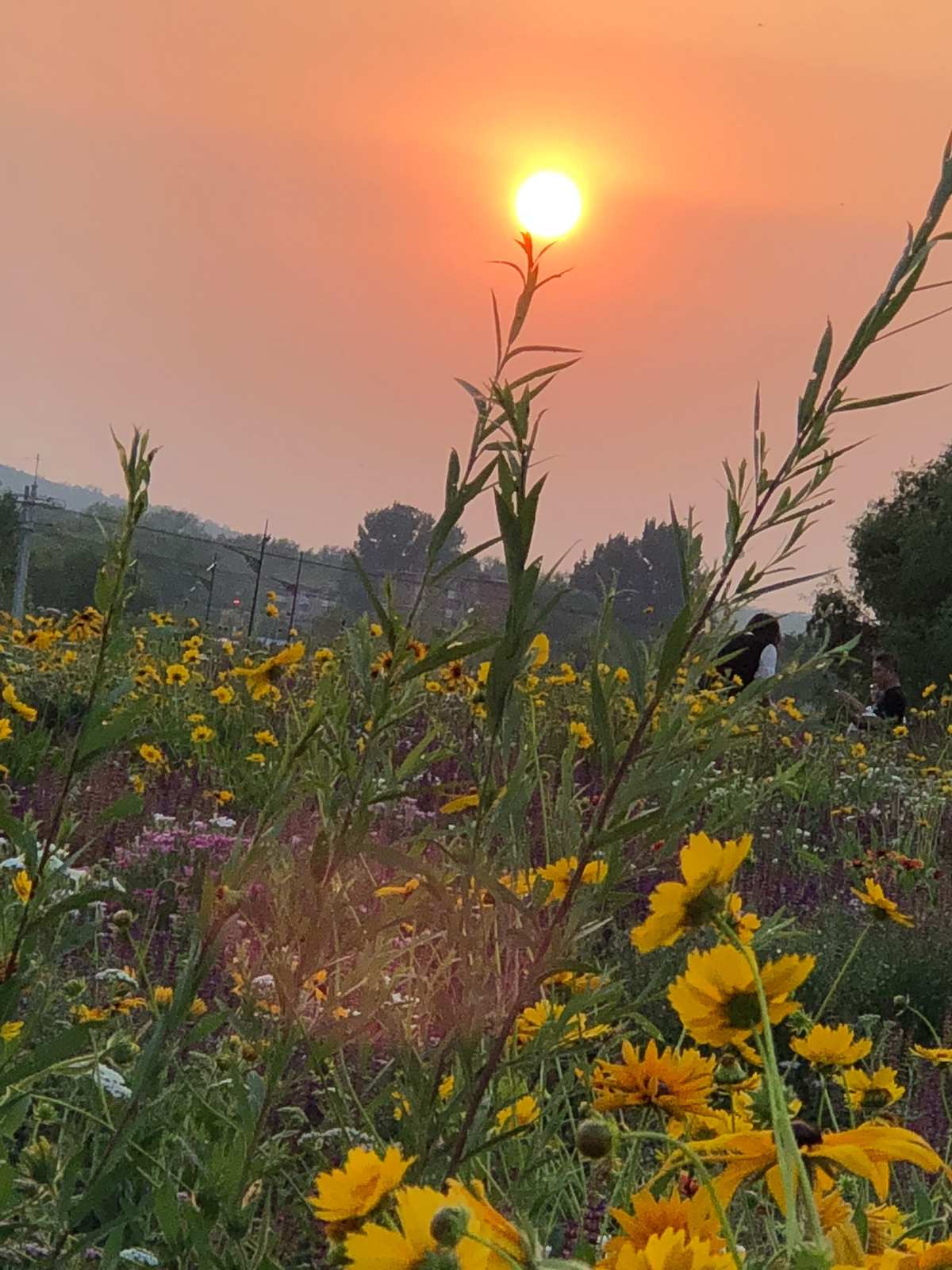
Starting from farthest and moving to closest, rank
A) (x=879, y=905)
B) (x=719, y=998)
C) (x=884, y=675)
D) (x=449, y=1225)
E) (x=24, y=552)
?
1. (x=24, y=552)
2. (x=884, y=675)
3. (x=879, y=905)
4. (x=719, y=998)
5. (x=449, y=1225)

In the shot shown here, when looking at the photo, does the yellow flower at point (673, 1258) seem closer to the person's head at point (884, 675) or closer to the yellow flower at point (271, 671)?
the yellow flower at point (271, 671)

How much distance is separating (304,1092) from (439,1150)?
4.21 ft

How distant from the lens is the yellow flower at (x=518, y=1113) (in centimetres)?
99

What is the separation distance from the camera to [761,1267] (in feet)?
1.67

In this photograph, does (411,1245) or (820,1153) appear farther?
(820,1153)

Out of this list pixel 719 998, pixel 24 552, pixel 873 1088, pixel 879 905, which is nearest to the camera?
pixel 719 998

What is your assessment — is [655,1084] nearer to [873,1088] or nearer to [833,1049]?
[833,1049]

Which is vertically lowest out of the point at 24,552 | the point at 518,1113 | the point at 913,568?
the point at 518,1113

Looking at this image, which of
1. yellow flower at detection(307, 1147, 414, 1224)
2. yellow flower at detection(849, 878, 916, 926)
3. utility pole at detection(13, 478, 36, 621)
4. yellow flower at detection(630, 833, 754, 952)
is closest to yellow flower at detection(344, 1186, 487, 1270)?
yellow flower at detection(307, 1147, 414, 1224)

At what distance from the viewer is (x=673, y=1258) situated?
0.42m

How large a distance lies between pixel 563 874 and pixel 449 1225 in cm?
45

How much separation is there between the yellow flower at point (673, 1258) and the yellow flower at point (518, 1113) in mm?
537

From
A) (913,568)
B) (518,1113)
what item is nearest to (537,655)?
(518,1113)

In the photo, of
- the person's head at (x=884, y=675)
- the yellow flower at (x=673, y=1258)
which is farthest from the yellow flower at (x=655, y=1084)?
the person's head at (x=884, y=675)
